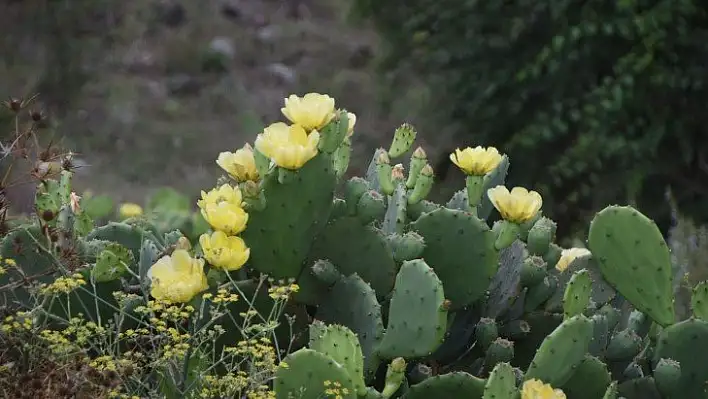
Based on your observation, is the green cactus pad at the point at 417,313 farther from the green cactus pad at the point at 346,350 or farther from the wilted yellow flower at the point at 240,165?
the wilted yellow flower at the point at 240,165

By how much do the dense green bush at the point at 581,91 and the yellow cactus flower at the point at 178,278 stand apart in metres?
3.40

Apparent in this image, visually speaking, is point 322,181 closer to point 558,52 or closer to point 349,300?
point 349,300

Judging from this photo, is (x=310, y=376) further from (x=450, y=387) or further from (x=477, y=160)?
(x=477, y=160)

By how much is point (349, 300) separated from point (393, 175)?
1.18ft

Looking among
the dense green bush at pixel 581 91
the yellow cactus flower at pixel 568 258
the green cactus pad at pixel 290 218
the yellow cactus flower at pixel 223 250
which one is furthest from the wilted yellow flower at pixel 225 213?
the dense green bush at pixel 581 91

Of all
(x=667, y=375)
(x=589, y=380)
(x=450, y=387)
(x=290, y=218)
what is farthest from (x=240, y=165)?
(x=667, y=375)

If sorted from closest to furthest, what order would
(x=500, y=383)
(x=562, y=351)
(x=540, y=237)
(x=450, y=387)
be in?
(x=500, y=383)
(x=562, y=351)
(x=450, y=387)
(x=540, y=237)

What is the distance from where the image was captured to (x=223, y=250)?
1857mm

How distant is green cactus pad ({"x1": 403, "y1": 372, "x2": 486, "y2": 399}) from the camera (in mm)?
2053

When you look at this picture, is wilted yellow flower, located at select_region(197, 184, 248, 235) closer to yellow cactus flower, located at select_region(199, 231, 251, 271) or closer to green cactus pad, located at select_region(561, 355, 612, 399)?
yellow cactus flower, located at select_region(199, 231, 251, 271)

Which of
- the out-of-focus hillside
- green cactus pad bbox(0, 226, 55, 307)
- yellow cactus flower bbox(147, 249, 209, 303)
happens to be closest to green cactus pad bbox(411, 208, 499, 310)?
yellow cactus flower bbox(147, 249, 209, 303)

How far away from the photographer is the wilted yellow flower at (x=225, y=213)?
74.5 inches

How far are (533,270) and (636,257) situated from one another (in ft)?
0.83

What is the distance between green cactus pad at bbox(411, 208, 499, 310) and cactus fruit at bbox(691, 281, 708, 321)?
47 cm
